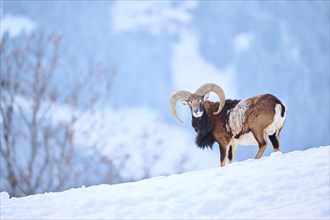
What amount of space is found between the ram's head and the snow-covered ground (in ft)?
11.3

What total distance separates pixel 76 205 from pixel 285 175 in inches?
130

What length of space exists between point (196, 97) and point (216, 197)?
19.3 ft

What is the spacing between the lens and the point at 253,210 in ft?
21.5

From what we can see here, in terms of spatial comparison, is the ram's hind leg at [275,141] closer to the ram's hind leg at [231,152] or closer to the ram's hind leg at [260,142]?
the ram's hind leg at [260,142]

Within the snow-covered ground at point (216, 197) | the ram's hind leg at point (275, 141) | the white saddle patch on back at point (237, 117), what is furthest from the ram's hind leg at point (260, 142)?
the snow-covered ground at point (216, 197)

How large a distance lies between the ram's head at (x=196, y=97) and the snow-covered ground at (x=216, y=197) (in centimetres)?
346

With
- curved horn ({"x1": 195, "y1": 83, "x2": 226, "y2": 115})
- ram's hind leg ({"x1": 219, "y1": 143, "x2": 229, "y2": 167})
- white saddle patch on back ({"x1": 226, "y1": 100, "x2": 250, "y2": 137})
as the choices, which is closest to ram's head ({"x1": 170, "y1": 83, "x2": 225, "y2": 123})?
curved horn ({"x1": 195, "y1": 83, "x2": 226, "y2": 115})

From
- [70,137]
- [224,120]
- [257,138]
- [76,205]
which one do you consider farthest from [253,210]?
[70,137]

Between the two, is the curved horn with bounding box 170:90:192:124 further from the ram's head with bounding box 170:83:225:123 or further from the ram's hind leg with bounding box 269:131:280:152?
the ram's hind leg with bounding box 269:131:280:152

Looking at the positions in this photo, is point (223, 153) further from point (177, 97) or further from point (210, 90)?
point (177, 97)

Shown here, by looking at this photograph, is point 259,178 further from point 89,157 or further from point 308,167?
point 89,157

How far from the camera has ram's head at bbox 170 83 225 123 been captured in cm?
1259

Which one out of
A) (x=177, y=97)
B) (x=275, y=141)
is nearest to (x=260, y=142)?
(x=275, y=141)

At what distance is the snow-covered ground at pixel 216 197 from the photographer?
654cm
